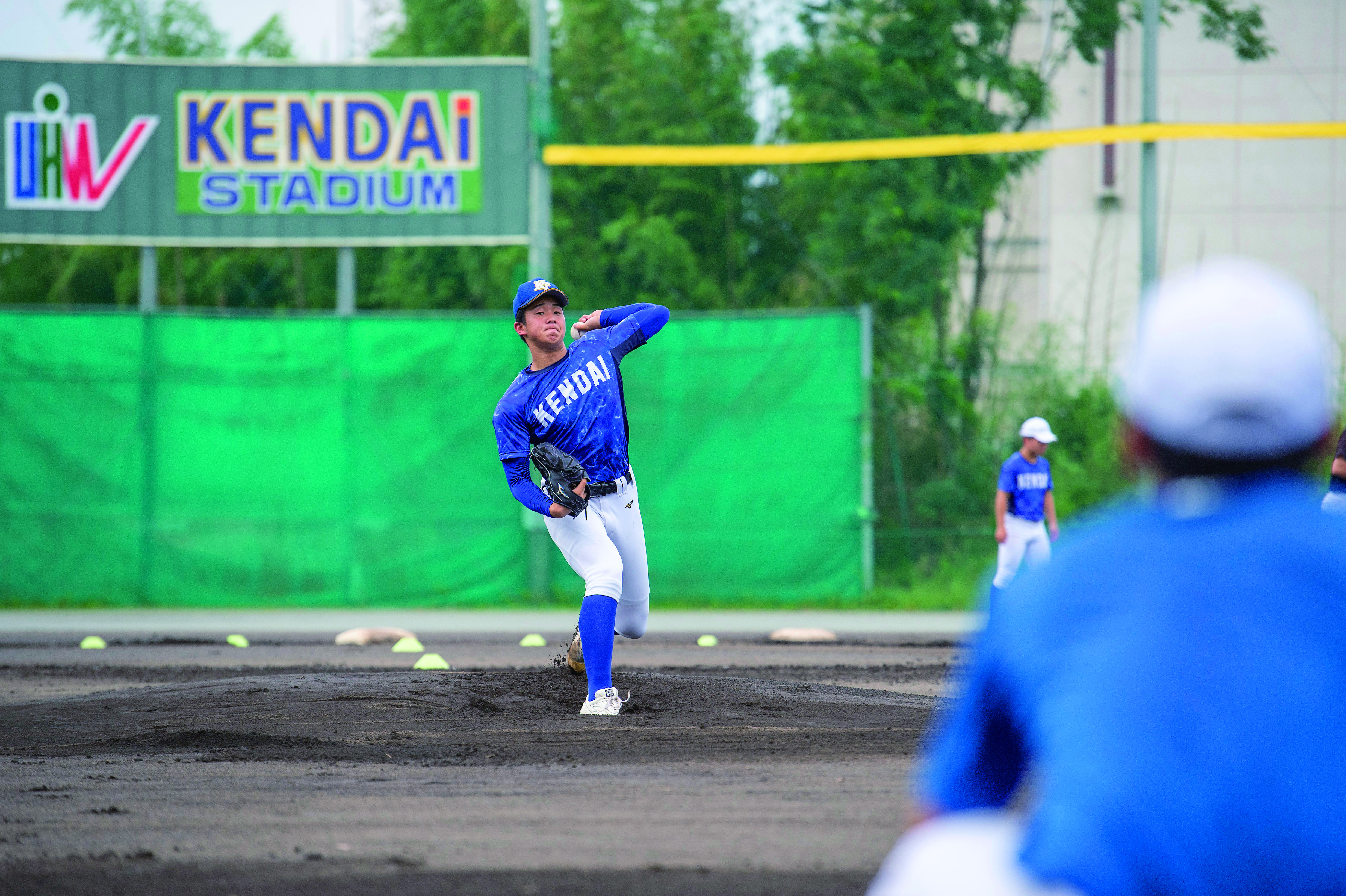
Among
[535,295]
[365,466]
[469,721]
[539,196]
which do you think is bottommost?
[469,721]

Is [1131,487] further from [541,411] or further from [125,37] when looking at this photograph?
[125,37]

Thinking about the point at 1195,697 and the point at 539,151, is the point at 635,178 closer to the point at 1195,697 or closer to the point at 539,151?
the point at 539,151

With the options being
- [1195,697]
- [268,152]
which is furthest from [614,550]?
[268,152]

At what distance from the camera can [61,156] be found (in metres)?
17.2

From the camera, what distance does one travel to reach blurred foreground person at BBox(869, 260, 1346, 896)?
1.61m

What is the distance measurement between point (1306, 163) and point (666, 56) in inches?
549

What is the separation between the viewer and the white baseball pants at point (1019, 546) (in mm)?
12836

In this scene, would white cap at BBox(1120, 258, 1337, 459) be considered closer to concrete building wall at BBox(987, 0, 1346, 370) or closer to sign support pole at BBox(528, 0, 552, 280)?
sign support pole at BBox(528, 0, 552, 280)

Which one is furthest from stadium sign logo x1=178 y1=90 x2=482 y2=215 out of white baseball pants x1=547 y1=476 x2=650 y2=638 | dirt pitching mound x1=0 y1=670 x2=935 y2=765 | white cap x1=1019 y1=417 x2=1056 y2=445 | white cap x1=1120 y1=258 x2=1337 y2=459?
white cap x1=1120 y1=258 x2=1337 y2=459

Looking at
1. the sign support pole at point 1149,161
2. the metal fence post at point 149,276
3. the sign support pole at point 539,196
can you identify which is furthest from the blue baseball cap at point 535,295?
the metal fence post at point 149,276

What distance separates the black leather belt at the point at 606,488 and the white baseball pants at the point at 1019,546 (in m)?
6.40

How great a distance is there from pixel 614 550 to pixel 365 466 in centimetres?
959

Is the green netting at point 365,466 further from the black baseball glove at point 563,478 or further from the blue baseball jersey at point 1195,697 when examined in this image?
the blue baseball jersey at point 1195,697

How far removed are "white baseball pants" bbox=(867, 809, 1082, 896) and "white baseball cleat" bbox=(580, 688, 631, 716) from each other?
5.28m
